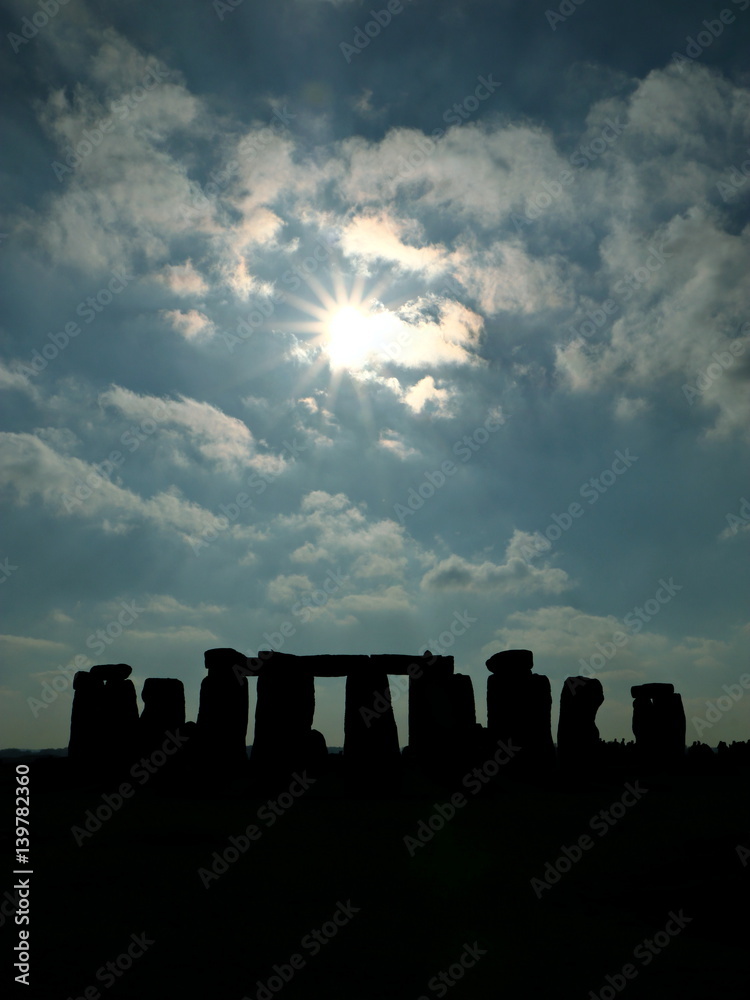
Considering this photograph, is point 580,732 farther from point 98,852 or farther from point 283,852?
point 98,852

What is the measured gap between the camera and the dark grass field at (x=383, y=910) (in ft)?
17.8

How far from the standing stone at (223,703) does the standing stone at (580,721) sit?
9376 mm

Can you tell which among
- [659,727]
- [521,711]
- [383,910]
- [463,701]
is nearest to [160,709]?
[463,701]

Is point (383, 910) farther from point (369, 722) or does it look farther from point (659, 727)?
point (659, 727)

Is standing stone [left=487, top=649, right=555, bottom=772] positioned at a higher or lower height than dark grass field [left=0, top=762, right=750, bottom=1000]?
higher

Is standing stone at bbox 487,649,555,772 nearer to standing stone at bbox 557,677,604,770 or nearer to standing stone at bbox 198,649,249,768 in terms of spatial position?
standing stone at bbox 557,677,604,770

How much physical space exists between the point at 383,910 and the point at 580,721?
1497cm

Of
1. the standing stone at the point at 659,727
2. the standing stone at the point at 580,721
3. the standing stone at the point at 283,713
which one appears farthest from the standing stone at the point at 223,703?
the standing stone at the point at 659,727

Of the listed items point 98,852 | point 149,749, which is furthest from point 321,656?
point 98,852

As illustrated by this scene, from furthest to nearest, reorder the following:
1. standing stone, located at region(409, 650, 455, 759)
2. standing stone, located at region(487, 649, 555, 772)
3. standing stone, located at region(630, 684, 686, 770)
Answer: standing stone, located at region(630, 684, 686, 770), standing stone, located at region(487, 649, 555, 772), standing stone, located at region(409, 650, 455, 759)

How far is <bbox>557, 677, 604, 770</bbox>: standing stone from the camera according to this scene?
20.5 meters

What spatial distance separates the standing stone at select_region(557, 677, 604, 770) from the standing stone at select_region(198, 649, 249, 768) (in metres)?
9.38

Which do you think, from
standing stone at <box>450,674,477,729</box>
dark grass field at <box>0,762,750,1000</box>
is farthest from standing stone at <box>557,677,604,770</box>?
dark grass field at <box>0,762,750,1000</box>

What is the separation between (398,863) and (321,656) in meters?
9.49
